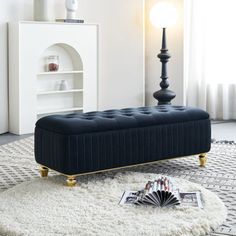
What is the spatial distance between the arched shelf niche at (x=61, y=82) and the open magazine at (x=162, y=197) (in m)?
2.68

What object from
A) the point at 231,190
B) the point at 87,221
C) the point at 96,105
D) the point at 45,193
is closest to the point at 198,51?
the point at 96,105

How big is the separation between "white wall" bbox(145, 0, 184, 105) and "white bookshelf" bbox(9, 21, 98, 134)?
2.56 feet

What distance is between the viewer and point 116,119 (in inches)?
149

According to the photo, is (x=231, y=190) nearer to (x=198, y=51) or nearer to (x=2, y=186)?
(x=2, y=186)

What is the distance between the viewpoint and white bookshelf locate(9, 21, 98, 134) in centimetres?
559

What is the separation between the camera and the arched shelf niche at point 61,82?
5.93 meters

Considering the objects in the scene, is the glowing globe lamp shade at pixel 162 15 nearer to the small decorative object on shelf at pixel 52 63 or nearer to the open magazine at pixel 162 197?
the small decorative object on shelf at pixel 52 63

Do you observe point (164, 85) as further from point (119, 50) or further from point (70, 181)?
point (70, 181)

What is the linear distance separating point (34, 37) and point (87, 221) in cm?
307

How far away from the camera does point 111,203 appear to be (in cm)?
328

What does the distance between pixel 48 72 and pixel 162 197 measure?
116 inches

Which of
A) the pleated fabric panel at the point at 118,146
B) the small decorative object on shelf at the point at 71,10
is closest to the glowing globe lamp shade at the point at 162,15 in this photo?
the small decorative object on shelf at the point at 71,10

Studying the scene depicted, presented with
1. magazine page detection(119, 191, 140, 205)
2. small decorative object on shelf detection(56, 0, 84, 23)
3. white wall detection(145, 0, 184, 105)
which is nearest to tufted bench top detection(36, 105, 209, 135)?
magazine page detection(119, 191, 140, 205)

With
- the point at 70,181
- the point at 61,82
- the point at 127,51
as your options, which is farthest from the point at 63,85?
the point at 70,181
